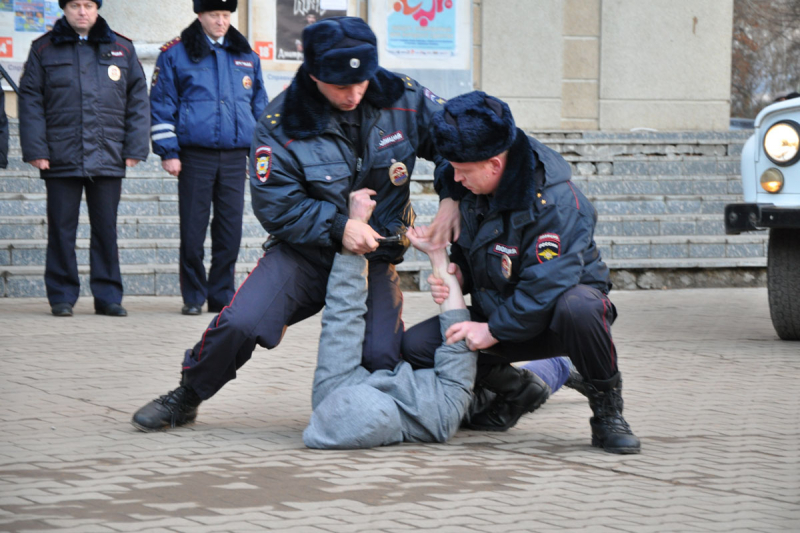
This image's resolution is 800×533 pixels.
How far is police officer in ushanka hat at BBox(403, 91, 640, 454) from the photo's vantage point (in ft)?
12.6

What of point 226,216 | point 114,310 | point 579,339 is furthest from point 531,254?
point 114,310

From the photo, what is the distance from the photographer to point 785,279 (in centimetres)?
644

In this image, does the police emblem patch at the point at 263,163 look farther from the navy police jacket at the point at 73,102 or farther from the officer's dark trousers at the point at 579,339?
the navy police jacket at the point at 73,102

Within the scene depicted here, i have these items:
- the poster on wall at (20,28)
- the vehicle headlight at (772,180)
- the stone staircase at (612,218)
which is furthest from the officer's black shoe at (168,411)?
the poster on wall at (20,28)

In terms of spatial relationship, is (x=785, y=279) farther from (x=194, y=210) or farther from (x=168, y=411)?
(x=168, y=411)

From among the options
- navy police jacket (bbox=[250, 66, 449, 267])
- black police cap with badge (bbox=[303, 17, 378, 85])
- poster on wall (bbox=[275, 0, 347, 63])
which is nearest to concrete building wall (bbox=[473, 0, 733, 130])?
poster on wall (bbox=[275, 0, 347, 63])

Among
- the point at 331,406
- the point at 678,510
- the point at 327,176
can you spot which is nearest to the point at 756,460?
the point at 678,510

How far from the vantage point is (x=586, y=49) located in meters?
11.9

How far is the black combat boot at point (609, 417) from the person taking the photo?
3904mm

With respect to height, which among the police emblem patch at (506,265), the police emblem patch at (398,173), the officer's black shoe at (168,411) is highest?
the police emblem patch at (398,173)

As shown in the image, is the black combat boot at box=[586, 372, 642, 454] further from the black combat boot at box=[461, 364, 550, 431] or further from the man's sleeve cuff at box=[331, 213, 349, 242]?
the man's sleeve cuff at box=[331, 213, 349, 242]

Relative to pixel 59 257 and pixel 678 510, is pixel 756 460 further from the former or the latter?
pixel 59 257

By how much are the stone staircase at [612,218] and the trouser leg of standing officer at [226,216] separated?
91 cm

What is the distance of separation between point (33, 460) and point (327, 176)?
4.70 feet
